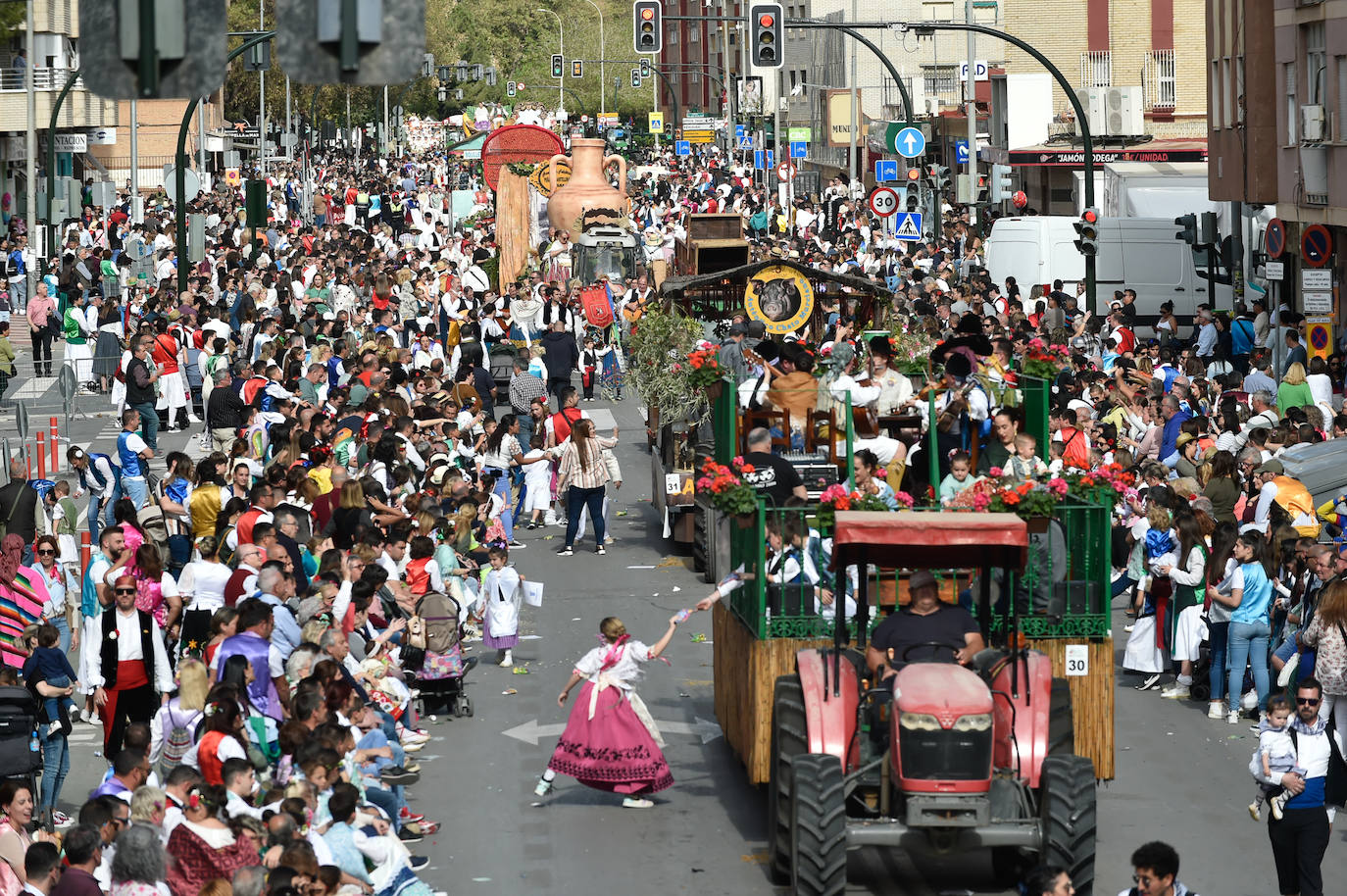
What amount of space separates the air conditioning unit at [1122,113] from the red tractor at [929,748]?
41.2m

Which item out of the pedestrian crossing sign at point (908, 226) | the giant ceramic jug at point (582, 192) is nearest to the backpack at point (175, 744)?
the pedestrian crossing sign at point (908, 226)

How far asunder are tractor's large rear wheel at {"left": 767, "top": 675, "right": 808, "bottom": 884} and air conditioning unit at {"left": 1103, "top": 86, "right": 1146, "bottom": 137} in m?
41.6

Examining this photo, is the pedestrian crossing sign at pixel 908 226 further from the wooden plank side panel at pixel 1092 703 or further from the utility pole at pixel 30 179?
the wooden plank side panel at pixel 1092 703

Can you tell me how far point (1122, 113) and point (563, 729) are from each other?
1539 inches

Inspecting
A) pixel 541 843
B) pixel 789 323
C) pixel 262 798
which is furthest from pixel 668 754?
pixel 789 323

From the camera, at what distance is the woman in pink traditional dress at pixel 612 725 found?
12.8 m

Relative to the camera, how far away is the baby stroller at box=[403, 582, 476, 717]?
1541cm

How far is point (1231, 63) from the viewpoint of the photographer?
116 feet

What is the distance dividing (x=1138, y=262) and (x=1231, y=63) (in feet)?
12.1

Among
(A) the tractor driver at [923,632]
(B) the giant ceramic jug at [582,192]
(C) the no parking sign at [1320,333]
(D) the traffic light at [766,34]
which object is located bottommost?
(A) the tractor driver at [923,632]

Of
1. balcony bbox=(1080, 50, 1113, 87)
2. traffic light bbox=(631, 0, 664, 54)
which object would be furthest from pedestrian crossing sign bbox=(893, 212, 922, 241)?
balcony bbox=(1080, 50, 1113, 87)

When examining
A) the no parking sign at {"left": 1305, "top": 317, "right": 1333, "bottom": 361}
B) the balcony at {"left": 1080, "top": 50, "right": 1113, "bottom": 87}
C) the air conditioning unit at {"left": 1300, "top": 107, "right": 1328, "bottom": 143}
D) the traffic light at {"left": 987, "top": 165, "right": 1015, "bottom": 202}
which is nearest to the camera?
the no parking sign at {"left": 1305, "top": 317, "right": 1333, "bottom": 361}

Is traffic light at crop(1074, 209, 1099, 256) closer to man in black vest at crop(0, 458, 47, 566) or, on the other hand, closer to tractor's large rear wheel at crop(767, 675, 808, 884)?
man in black vest at crop(0, 458, 47, 566)

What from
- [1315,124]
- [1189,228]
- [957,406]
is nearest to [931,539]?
[957,406]
